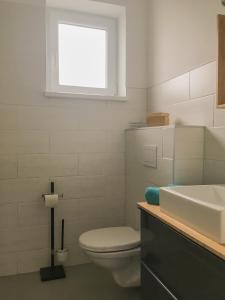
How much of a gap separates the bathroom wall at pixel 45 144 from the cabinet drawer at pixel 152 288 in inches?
40.5

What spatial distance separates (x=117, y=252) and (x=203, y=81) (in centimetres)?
117

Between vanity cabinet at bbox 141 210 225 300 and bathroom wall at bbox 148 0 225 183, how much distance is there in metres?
0.54

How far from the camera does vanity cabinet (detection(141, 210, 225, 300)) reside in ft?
2.66

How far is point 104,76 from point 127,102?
35cm

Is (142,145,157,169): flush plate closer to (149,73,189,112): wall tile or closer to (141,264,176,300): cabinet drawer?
(149,73,189,112): wall tile

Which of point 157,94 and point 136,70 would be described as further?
point 136,70

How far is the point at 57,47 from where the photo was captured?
2232 mm

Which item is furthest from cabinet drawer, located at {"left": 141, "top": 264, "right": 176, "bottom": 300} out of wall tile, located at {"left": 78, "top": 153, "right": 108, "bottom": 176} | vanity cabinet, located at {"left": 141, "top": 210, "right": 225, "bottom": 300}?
wall tile, located at {"left": 78, "top": 153, "right": 108, "bottom": 176}

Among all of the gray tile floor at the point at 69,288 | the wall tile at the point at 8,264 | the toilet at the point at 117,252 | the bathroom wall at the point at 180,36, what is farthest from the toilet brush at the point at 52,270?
the bathroom wall at the point at 180,36

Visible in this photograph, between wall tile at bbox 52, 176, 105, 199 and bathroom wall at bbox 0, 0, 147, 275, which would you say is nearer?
bathroom wall at bbox 0, 0, 147, 275

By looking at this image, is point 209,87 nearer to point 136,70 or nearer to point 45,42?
point 136,70

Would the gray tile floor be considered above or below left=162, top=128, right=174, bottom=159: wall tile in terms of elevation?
below

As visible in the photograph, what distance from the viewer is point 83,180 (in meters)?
2.19

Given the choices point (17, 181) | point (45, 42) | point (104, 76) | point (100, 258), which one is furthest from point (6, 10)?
point (100, 258)
